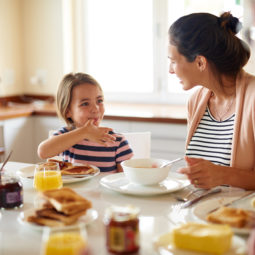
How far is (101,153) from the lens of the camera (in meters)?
2.13

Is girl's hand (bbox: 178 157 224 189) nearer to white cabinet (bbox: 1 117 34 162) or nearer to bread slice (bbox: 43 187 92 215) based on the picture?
bread slice (bbox: 43 187 92 215)

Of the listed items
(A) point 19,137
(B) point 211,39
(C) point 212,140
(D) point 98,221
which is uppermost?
(B) point 211,39

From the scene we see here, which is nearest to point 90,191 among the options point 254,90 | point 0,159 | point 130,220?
point 130,220

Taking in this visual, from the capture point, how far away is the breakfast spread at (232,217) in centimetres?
116

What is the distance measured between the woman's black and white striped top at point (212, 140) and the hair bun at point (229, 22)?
1.13ft

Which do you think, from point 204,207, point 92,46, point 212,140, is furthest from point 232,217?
point 92,46

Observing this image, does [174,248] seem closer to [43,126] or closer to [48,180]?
[48,180]

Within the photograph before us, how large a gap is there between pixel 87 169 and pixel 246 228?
746 mm

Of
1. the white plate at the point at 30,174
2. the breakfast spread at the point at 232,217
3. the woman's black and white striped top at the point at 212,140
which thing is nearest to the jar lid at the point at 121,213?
the breakfast spread at the point at 232,217

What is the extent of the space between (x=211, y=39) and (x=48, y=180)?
2.74 feet

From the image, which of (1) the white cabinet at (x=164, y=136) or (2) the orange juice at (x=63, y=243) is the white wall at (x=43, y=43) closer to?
(1) the white cabinet at (x=164, y=136)

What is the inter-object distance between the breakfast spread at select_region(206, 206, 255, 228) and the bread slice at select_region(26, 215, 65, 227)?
0.38 metres

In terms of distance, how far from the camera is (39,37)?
12.9 feet

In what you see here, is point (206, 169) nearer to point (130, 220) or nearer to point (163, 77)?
point (130, 220)
